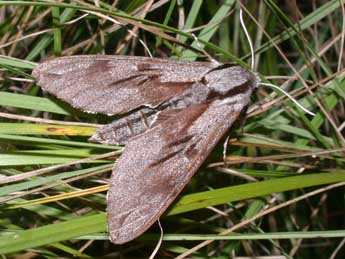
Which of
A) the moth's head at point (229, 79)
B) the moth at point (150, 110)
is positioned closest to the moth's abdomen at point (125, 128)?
the moth at point (150, 110)

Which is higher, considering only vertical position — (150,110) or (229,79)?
(229,79)

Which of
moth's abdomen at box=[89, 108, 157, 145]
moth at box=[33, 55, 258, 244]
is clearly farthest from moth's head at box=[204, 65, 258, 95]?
moth's abdomen at box=[89, 108, 157, 145]

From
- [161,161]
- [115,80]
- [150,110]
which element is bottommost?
[161,161]

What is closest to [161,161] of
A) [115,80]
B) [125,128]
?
[125,128]

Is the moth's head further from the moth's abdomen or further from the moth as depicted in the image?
the moth's abdomen

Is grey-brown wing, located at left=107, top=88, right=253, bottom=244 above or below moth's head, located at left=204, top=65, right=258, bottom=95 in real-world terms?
below

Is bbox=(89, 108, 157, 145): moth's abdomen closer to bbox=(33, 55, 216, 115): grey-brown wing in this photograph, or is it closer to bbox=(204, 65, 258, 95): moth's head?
bbox=(33, 55, 216, 115): grey-brown wing

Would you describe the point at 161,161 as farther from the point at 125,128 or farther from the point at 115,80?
the point at 115,80

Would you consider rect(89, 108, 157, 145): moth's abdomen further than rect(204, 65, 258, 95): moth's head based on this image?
No
